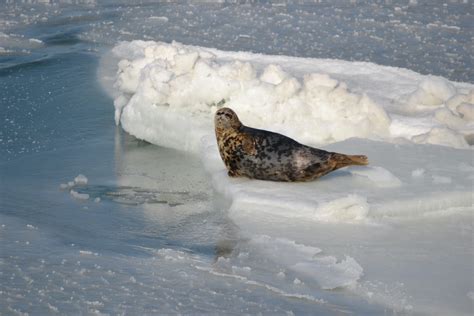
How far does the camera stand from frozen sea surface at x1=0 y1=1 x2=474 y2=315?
12.5 ft

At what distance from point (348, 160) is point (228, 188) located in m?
0.75

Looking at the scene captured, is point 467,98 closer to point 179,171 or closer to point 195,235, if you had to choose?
point 179,171

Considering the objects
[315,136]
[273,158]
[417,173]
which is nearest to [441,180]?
[417,173]

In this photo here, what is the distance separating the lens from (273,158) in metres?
5.40

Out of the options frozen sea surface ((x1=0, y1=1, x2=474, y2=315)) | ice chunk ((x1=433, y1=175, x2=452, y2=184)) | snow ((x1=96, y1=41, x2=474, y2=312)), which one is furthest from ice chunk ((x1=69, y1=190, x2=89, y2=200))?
ice chunk ((x1=433, y1=175, x2=452, y2=184))

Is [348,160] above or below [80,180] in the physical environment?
above

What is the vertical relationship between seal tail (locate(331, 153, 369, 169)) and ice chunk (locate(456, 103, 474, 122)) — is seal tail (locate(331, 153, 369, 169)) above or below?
above

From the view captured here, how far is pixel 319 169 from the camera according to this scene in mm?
5336

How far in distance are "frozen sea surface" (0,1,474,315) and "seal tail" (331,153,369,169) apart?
10 centimetres

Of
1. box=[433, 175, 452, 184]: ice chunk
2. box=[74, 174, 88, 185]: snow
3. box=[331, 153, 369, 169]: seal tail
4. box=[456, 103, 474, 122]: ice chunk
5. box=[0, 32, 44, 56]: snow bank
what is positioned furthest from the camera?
box=[0, 32, 44, 56]: snow bank

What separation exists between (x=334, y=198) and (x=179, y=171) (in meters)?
1.48

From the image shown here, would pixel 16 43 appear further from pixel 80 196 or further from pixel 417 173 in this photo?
pixel 417 173

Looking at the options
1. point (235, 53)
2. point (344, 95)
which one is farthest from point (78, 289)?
point (235, 53)

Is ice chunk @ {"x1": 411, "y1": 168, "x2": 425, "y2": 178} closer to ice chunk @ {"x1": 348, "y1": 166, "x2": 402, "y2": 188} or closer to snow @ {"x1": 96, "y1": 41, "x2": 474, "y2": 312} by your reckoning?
snow @ {"x1": 96, "y1": 41, "x2": 474, "y2": 312}
